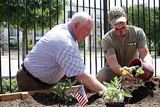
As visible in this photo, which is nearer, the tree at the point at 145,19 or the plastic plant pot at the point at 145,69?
the plastic plant pot at the point at 145,69

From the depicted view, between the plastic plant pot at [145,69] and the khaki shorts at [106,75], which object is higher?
the plastic plant pot at [145,69]

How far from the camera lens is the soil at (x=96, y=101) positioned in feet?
7.68

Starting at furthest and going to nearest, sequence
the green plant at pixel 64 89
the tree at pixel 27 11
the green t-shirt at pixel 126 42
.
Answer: the tree at pixel 27 11 → the green t-shirt at pixel 126 42 → the green plant at pixel 64 89

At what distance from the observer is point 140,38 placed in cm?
325

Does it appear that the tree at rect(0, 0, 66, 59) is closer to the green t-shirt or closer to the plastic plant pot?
the green t-shirt

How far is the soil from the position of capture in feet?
7.68

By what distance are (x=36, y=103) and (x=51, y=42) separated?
1.59ft

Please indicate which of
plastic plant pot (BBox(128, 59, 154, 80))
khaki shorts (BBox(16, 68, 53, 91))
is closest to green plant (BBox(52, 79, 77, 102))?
khaki shorts (BBox(16, 68, 53, 91))

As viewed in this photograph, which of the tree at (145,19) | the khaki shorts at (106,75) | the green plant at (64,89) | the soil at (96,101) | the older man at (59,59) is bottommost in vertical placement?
the soil at (96,101)

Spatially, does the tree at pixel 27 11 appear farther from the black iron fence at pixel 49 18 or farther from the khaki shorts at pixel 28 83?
the khaki shorts at pixel 28 83

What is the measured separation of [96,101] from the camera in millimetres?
2521

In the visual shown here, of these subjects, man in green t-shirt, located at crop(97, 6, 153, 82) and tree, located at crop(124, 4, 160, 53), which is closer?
man in green t-shirt, located at crop(97, 6, 153, 82)

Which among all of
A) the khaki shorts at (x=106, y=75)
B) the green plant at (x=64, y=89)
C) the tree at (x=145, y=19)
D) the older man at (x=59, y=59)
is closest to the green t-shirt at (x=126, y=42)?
the khaki shorts at (x=106, y=75)

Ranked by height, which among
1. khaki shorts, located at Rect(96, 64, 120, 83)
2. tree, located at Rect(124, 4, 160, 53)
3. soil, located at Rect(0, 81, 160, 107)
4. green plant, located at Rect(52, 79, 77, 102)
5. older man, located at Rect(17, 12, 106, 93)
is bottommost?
soil, located at Rect(0, 81, 160, 107)
